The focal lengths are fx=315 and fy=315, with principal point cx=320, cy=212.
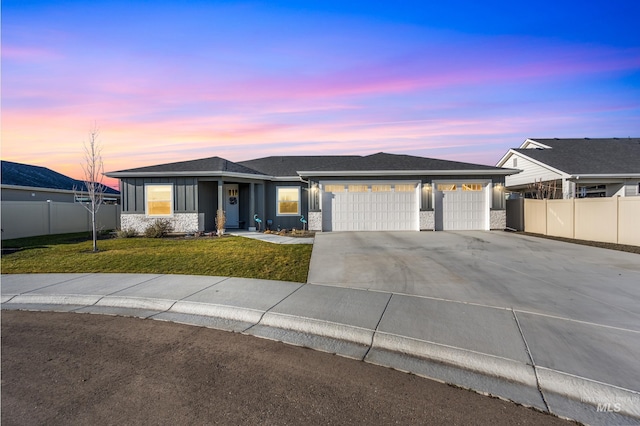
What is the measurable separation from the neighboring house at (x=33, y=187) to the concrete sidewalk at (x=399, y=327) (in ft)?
52.1

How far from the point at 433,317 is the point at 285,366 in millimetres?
2617

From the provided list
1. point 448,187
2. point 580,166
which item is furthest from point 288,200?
point 580,166

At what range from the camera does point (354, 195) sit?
17.4 m

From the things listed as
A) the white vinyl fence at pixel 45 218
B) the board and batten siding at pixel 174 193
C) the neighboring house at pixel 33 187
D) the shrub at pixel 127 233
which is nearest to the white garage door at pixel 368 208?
the board and batten siding at pixel 174 193

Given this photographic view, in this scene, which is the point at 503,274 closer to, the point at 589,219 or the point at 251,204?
the point at 589,219

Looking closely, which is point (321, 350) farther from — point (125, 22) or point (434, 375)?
point (125, 22)

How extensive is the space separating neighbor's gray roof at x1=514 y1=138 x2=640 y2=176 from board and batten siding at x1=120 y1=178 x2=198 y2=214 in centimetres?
2238

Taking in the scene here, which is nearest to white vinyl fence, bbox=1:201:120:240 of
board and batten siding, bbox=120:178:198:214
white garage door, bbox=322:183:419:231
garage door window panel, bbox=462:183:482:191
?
board and batten siding, bbox=120:178:198:214

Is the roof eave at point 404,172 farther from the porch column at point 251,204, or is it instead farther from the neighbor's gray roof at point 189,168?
the neighbor's gray roof at point 189,168

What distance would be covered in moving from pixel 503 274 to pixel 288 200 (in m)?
13.1

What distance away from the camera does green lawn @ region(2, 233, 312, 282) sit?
852cm

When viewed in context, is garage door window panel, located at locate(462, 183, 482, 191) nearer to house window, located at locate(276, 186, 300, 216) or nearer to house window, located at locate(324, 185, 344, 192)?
house window, located at locate(324, 185, 344, 192)

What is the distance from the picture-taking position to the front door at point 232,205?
1936 cm

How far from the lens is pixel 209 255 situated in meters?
10.4
